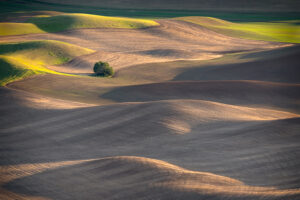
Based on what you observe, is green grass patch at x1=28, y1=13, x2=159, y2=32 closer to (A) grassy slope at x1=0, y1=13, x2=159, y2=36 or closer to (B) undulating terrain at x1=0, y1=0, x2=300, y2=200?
(A) grassy slope at x1=0, y1=13, x2=159, y2=36

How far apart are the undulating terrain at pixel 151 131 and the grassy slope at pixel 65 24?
60.1 feet

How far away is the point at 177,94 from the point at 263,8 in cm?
8812

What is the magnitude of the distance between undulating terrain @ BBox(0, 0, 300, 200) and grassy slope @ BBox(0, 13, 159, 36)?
18333mm

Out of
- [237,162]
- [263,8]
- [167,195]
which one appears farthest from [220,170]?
[263,8]

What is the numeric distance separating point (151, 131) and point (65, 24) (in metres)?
52.7

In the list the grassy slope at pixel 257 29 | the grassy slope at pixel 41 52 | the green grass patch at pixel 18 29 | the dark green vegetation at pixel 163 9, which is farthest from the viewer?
the dark green vegetation at pixel 163 9

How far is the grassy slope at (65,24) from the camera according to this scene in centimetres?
6038

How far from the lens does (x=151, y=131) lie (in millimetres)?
17547

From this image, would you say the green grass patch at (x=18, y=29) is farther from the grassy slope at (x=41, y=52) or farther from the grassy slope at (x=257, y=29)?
the grassy slope at (x=257, y=29)

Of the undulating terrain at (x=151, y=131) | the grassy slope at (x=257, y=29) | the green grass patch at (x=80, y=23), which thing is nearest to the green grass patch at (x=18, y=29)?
the green grass patch at (x=80, y=23)

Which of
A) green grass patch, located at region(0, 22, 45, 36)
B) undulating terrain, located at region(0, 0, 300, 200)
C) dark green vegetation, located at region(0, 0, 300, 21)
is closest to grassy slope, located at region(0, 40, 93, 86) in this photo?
undulating terrain, located at region(0, 0, 300, 200)

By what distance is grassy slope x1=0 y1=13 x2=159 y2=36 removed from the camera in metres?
60.4

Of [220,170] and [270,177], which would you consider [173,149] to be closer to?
[220,170]

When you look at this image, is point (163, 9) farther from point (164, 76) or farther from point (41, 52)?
point (164, 76)
